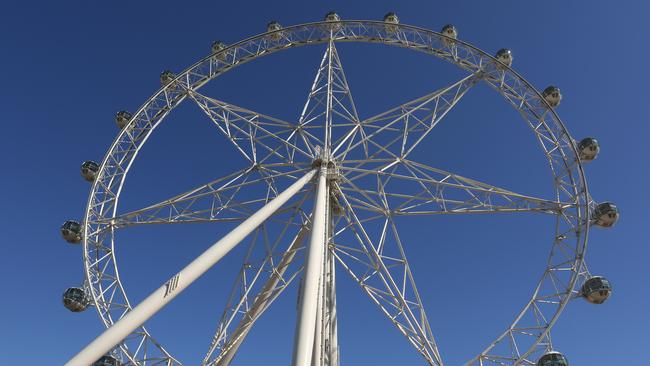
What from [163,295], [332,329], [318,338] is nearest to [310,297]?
[163,295]

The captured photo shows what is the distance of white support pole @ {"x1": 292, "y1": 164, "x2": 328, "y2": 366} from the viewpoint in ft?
26.3

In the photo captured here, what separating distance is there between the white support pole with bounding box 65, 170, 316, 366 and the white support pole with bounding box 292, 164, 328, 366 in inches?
53.3

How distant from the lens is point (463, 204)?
16.4 m

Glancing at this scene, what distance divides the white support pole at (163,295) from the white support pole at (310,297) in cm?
135

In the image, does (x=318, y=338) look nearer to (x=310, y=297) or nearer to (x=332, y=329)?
(x=310, y=297)

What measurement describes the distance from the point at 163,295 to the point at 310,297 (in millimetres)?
2830

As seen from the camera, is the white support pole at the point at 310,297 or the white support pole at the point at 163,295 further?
the white support pole at the point at 310,297

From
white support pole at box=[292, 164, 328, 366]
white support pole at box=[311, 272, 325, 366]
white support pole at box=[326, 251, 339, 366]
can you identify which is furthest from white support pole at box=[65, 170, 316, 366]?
white support pole at box=[326, 251, 339, 366]

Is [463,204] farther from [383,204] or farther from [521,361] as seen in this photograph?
[521,361]

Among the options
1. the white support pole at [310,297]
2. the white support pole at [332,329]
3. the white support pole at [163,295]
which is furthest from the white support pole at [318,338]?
the white support pole at [163,295]

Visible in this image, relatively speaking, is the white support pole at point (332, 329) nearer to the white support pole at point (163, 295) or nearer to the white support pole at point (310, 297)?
the white support pole at point (310, 297)

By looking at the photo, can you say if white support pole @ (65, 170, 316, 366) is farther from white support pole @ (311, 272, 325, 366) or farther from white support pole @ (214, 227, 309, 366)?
white support pole @ (214, 227, 309, 366)

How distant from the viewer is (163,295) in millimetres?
8406

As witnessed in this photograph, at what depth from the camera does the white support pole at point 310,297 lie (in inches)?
316
